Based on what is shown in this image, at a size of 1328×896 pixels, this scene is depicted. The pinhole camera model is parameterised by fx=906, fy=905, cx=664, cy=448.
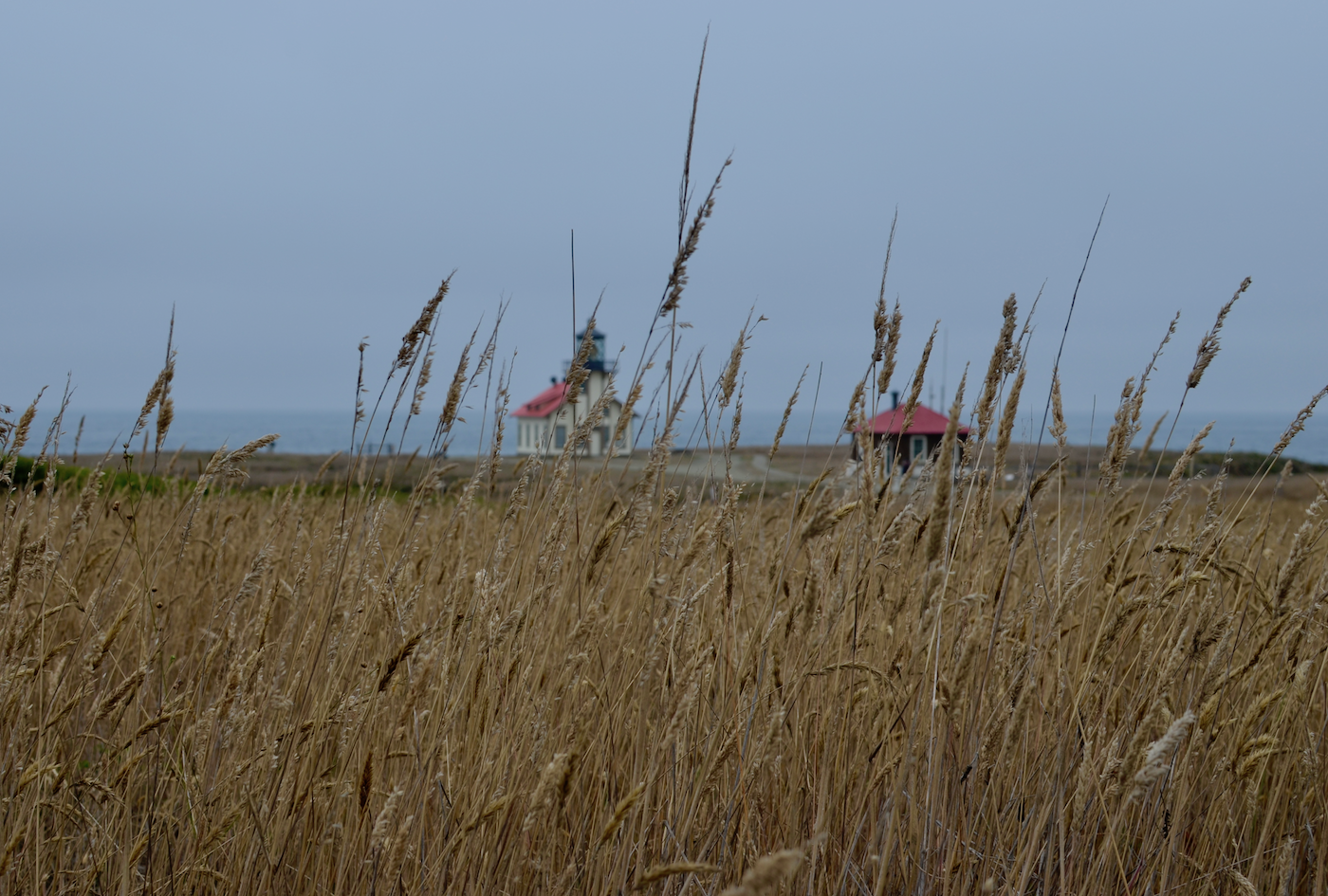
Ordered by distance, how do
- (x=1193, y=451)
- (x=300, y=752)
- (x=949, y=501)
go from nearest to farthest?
(x=949, y=501)
(x=300, y=752)
(x=1193, y=451)

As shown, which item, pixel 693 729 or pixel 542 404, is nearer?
pixel 693 729

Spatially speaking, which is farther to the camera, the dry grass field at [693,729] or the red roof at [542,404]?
the red roof at [542,404]

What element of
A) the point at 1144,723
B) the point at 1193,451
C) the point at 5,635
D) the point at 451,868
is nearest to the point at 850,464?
the point at 1193,451

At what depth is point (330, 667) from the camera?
1.63 metres

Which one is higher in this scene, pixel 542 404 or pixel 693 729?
pixel 542 404

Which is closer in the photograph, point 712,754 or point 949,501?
point 949,501

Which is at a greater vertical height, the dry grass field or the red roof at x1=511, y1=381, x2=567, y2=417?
the red roof at x1=511, y1=381, x2=567, y2=417

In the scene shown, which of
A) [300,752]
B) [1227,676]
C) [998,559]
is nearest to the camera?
[1227,676]

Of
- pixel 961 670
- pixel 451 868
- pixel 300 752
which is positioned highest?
pixel 961 670

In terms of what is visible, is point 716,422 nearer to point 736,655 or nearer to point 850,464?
point 850,464

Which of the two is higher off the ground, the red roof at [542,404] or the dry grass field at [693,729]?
the red roof at [542,404]

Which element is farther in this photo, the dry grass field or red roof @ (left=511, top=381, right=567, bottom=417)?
red roof @ (left=511, top=381, right=567, bottom=417)

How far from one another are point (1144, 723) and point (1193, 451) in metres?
0.87

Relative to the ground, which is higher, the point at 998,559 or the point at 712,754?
the point at 998,559
